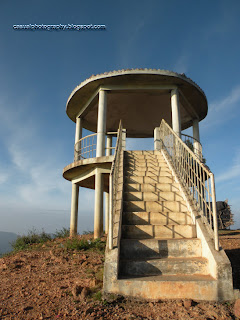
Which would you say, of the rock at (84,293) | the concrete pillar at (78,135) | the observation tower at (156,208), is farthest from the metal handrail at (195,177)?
the concrete pillar at (78,135)

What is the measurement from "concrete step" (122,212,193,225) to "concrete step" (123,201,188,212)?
234mm

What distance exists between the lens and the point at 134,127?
1517 centimetres

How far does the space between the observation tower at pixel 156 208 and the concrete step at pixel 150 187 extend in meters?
0.02

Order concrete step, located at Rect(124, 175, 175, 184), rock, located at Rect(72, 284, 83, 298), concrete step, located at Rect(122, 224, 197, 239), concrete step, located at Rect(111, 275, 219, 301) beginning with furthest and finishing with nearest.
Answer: concrete step, located at Rect(124, 175, 175, 184) < concrete step, located at Rect(122, 224, 197, 239) < rock, located at Rect(72, 284, 83, 298) < concrete step, located at Rect(111, 275, 219, 301)

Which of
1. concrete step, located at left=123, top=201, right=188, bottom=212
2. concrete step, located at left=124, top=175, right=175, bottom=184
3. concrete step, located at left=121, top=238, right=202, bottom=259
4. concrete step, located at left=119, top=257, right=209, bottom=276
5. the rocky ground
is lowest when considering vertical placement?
the rocky ground

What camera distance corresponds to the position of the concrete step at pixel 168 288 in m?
2.91

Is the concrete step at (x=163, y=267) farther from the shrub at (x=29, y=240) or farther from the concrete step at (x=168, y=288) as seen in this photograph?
the shrub at (x=29, y=240)

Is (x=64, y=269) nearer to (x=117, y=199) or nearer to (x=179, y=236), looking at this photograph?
(x=117, y=199)

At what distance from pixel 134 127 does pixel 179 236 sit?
11726 mm

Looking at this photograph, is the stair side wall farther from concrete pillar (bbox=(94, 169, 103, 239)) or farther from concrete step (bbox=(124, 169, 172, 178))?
concrete pillar (bbox=(94, 169, 103, 239))

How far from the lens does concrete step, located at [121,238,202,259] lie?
11.7 feet

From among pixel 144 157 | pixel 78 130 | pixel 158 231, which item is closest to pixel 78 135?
pixel 78 130

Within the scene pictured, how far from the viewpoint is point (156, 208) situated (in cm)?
458

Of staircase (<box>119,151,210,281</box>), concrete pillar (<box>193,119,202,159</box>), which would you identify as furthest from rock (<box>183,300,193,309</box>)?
concrete pillar (<box>193,119,202,159</box>)
